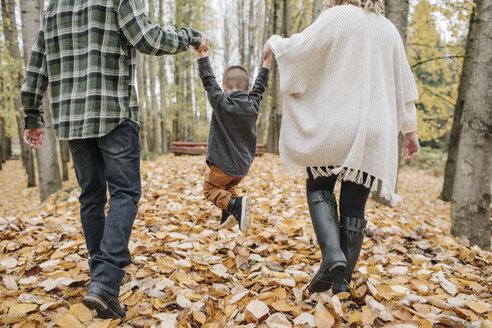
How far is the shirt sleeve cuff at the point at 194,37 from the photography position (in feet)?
6.92

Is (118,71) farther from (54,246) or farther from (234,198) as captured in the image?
(54,246)

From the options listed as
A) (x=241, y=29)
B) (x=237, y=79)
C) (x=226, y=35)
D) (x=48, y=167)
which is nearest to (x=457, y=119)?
(x=237, y=79)

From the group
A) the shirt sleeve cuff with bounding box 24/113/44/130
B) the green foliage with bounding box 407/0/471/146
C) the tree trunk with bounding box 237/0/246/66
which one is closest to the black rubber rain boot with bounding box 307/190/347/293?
the shirt sleeve cuff with bounding box 24/113/44/130

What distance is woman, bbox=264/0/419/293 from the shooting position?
5.75 ft

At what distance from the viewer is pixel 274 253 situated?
9.02 feet

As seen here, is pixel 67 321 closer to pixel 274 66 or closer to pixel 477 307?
pixel 477 307

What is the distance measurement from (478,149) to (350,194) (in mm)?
2928

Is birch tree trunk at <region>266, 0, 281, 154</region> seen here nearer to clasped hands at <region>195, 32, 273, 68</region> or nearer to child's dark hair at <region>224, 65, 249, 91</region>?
child's dark hair at <region>224, 65, 249, 91</region>

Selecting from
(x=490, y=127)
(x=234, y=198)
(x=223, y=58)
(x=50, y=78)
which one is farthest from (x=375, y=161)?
(x=223, y=58)

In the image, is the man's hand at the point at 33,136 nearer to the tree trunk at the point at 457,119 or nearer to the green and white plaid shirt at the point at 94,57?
the green and white plaid shirt at the point at 94,57

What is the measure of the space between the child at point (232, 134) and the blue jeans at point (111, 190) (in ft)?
2.39

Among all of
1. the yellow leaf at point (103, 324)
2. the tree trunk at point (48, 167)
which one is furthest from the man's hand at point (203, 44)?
the tree trunk at point (48, 167)

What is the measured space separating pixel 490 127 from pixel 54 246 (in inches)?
195

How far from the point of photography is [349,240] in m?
1.94
